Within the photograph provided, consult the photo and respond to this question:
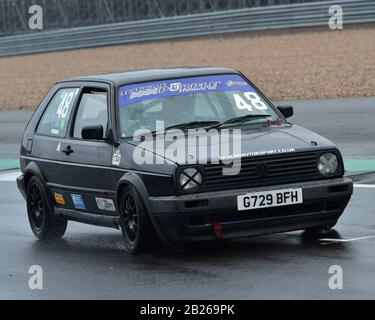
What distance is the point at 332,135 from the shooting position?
17.8m

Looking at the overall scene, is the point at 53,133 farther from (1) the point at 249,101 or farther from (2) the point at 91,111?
(1) the point at 249,101

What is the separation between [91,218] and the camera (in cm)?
987

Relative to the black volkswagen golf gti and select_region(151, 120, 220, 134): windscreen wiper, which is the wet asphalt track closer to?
the black volkswagen golf gti

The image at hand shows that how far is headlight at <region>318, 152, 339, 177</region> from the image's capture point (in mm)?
9070

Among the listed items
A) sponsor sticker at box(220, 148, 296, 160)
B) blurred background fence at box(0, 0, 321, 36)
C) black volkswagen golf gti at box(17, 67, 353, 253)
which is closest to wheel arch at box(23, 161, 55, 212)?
black volkswagen golf gti at box(17, 67, 353, 253)

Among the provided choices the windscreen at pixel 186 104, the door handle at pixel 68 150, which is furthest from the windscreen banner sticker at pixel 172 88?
the door handle at pixel 68 150

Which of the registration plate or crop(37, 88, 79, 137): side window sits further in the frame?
crop(37, 88, 79, 137): side window

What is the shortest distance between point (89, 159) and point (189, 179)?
141 cm

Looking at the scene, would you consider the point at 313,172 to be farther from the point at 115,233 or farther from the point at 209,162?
the point at 115,233

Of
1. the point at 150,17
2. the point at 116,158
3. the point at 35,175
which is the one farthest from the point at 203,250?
the point at 150,17

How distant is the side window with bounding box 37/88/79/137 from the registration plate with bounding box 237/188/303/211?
2393 mm

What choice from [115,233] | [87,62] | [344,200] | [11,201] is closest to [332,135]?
[11,201]

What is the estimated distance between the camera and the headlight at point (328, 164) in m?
9.07

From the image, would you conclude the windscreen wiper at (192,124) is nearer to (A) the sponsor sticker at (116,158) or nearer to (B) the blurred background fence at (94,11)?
(A) the sponsor sticker at (116,158)
